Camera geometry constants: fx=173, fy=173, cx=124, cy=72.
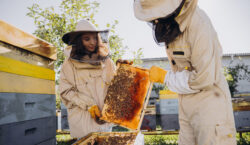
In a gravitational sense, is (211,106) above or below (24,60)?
below

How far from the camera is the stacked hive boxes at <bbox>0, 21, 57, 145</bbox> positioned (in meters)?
1.84

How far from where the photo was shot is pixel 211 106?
1565 mm

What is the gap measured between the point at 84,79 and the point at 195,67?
5.76 feet

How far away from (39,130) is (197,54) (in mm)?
2169

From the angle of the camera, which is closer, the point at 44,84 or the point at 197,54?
Answer: the point at 197,54

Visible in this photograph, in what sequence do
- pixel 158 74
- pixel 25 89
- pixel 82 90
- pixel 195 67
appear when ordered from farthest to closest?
pixel 82 90, pixel 25 89, pixel 158 74, pixel 195 67

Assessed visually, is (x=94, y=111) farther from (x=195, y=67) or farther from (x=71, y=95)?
(x=195, y=67)

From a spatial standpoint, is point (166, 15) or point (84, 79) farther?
point (84, 79)

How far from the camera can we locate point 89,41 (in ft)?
9.37

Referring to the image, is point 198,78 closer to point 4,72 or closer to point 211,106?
point 211,106

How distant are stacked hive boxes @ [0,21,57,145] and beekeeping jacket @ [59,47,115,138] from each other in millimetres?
232

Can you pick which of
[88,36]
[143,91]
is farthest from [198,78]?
[88,36]

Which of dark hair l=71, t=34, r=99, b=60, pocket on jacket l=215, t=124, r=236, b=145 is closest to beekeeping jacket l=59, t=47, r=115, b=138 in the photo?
dark hair l=71, t=34, r=99, b=60

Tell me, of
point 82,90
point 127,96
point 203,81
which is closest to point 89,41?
point 82,90
